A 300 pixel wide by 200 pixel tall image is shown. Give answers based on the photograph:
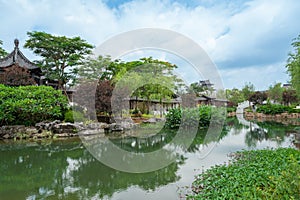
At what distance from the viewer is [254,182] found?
3406 mm

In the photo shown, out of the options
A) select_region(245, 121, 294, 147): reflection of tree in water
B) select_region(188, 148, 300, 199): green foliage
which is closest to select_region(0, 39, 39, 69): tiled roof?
select_region(245, 121, 294, 147): reflection of tree in water

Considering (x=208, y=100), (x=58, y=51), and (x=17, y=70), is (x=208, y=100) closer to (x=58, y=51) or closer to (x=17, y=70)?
(x=58, y=51)

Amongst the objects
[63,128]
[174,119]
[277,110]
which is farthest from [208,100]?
[63,128]

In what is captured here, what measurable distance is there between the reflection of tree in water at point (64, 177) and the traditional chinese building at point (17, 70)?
614cm

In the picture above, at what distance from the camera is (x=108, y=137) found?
33.1ft

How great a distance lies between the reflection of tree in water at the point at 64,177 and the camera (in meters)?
4.06

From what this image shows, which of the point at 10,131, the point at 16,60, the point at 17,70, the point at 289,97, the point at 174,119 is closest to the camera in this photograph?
the point at 10,131

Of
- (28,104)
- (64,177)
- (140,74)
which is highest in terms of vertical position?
(140,74)

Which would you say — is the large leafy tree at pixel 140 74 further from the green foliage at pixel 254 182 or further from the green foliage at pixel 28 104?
the green foliage at pixel 254 182

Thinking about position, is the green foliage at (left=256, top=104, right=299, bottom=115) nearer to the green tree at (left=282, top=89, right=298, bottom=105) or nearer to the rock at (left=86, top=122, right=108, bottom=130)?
the green tree at (left=282, top=89, right=298, bottom=105)

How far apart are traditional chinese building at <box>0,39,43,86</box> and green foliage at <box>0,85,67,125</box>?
2.26 meters

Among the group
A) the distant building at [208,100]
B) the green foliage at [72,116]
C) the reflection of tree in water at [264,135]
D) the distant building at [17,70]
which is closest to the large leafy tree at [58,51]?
the distant building at [17,70]

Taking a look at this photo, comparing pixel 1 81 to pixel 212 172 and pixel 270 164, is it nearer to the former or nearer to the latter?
pixel 212 172

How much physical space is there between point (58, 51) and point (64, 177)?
12399mm
